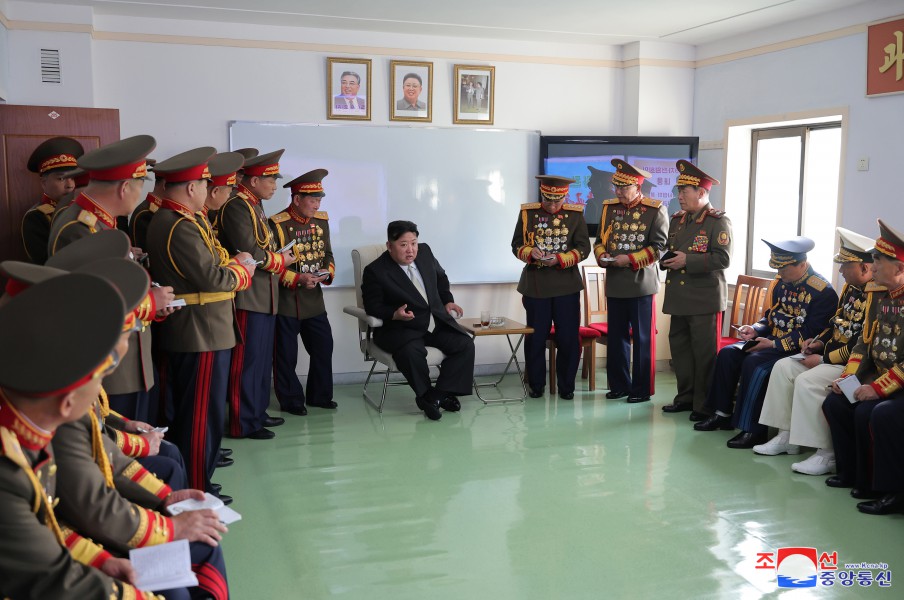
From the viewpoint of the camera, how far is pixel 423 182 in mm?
6770

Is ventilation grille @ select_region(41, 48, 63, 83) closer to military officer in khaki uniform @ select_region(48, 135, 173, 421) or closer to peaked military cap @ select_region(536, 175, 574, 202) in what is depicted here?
military officer in khaki uniform @ select_region(48, 135, 173, 421)

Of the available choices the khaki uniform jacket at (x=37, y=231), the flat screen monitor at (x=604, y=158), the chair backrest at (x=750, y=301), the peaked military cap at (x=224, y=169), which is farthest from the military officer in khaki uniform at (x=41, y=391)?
the flat screen monitor at (x=604, y=158)

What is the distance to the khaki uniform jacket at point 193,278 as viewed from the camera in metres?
3.62

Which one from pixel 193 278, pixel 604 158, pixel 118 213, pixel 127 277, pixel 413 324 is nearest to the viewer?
pixel 127 277

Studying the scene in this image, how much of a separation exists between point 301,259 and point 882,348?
359 cm

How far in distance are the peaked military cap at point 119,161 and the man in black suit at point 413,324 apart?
2.59 metres

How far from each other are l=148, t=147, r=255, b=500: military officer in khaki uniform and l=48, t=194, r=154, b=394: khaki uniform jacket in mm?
330

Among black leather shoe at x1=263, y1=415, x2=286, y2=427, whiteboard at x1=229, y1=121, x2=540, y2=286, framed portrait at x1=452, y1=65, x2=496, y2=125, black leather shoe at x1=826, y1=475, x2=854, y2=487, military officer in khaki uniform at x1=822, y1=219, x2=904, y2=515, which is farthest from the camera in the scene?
framed portrait at x1=452, y1=65, x2=496, y2=125

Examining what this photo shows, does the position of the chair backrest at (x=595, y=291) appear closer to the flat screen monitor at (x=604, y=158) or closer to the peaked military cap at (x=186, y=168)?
the flat screen monitor at (x=604, y=158)

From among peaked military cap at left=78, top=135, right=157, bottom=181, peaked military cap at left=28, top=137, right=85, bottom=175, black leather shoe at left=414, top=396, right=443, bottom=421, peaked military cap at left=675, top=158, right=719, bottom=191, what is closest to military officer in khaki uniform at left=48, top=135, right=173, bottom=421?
peaked military cap at left=78, top=135, right=157, bottom=181

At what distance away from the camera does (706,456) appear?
15.4ft

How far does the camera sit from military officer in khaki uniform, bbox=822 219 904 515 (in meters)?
3.78

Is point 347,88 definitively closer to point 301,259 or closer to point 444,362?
point 301,259

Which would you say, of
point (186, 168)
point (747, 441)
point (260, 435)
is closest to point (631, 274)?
point (747, 441)
